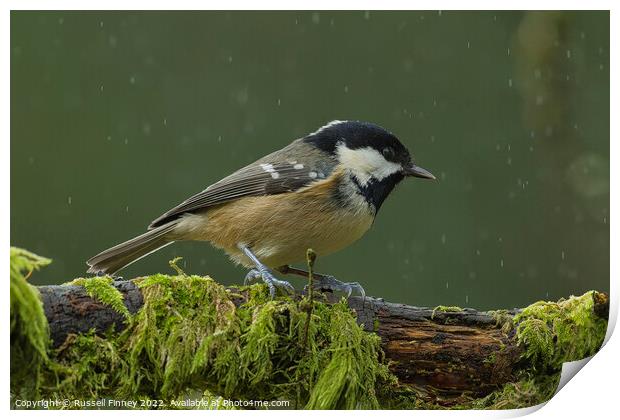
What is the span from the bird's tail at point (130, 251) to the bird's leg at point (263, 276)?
0.96ft

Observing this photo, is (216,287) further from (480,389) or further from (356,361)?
(480,389)

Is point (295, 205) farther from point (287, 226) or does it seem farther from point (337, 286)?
point (337, 286)

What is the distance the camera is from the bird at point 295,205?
225cm

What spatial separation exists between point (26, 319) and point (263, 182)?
914 mm

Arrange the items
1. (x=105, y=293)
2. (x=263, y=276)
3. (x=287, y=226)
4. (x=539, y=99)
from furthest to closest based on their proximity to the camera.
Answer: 1. (x=539, y=99)
2. (x=287, y=226)
3. (x=263, y=276)
4. (x=105, y=293)

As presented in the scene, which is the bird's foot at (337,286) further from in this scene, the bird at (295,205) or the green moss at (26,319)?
the green moss at (26,319)

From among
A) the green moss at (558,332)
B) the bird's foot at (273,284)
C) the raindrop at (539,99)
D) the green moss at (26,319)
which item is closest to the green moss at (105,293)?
the green moss at (26,319)

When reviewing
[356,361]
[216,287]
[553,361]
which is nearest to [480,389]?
[553,361]

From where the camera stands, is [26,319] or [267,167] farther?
[267,167]

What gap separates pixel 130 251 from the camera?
7.70ft

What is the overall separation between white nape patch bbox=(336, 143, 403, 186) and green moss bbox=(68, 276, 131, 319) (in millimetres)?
852

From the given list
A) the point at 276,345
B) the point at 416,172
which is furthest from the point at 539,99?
the point at 276,345

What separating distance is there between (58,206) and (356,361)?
1.07 meters

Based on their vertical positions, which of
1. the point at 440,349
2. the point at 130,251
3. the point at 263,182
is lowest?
the point at 440,349
